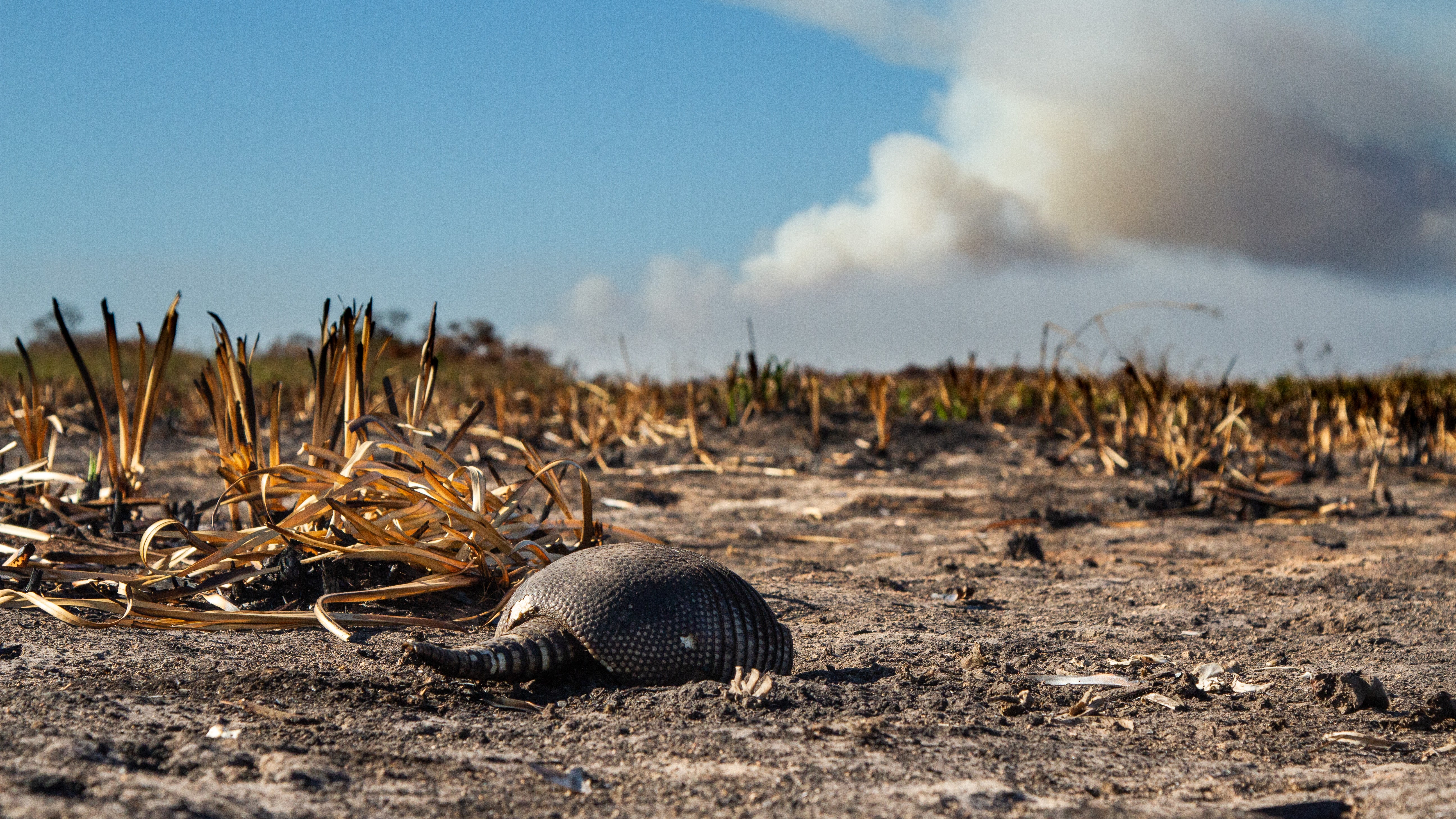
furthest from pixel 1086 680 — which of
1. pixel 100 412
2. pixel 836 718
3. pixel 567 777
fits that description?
pixel 100 412

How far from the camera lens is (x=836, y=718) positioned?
2342 millimetres

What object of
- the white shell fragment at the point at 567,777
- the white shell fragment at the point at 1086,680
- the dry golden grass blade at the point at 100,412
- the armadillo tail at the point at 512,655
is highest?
the dry golden grass blade at the point at 100,412

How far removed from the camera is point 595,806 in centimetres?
183

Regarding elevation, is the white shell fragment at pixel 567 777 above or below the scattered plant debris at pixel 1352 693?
below

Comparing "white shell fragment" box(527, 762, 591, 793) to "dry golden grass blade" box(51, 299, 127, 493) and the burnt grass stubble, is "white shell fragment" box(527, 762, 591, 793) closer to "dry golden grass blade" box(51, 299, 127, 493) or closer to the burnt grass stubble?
the burnt grass stubble

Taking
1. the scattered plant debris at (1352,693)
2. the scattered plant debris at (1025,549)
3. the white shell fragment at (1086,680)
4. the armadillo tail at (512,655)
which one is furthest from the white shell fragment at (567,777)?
the scattered plant debris at (1025,549)

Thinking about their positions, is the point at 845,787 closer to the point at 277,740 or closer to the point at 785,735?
the point at 785,735

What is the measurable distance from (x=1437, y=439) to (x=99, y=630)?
9320 millimetres

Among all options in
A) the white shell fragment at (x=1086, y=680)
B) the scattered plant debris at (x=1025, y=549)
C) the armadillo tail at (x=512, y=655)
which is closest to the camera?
the armadillo tail at (x=512, y=655)

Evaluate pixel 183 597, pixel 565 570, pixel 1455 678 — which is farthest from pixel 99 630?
pixel 1455 678

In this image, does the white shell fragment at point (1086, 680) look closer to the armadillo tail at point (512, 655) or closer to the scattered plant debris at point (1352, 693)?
the scattered plant debris at point (1352, 693)

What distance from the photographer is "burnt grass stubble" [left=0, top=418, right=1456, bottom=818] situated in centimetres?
185

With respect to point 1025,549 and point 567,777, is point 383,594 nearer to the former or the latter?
point 567,777

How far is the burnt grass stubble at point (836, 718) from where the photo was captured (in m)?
1.85
